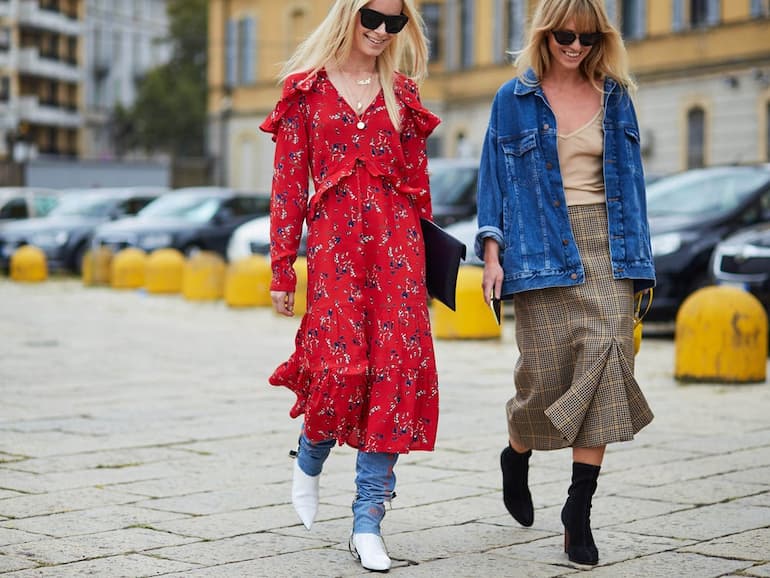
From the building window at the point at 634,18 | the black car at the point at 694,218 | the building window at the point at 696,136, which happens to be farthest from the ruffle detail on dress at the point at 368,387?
the building window at the point at 634,18

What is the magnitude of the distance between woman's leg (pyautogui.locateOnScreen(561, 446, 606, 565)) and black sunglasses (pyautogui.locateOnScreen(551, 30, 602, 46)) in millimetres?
1336

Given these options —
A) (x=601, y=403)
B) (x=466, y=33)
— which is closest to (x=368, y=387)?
(x=601, y=403)

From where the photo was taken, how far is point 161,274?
20.0m

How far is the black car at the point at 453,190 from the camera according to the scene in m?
17.2

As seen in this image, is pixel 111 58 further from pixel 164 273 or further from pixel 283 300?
pixel 283 300

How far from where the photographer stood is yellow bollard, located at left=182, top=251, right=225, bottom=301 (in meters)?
18.9

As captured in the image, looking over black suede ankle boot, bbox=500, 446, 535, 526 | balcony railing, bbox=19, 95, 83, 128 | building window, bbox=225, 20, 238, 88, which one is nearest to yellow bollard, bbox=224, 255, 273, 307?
black suede ankle boot, bbox=500, 446, 535, 526

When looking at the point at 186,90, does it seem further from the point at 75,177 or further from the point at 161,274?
the point at 161,274

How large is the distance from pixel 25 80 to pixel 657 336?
Result: 71064 mm

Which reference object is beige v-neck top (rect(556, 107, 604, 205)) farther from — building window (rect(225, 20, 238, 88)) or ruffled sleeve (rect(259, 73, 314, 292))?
building window (rect(225, 20, 238, 88))

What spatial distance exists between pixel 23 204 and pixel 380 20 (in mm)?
23408

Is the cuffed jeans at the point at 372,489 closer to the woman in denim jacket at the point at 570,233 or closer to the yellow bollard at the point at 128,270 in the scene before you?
the woman in denim jacket at the point at 570,233

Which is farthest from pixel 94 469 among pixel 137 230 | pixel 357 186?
pixel 137 230

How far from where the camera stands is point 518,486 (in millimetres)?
5355
